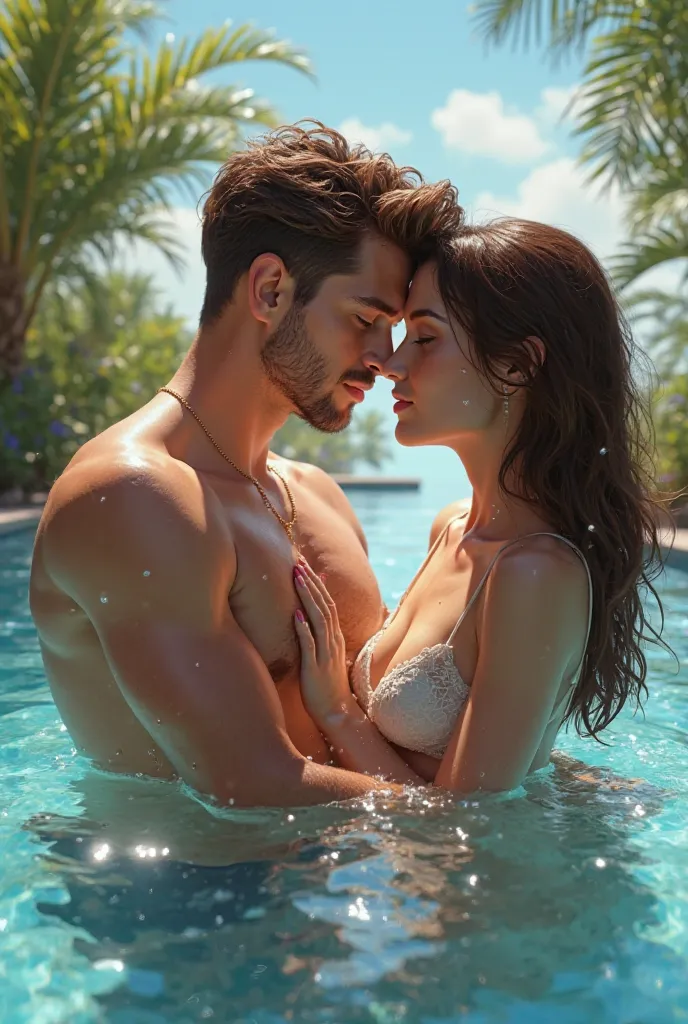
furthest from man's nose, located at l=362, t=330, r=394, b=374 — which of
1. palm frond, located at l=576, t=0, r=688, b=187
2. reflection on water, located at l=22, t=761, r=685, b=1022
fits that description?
palm frond, located at l=576, t=0, r=688, b=187

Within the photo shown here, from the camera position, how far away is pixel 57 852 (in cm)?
271

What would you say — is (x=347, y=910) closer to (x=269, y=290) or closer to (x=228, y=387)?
(x=228, y=387)

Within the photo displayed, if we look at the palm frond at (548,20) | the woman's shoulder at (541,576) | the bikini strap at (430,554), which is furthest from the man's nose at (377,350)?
the palm frond at (548,20)

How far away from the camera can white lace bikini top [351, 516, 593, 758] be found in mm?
2793

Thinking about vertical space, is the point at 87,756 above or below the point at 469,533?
below

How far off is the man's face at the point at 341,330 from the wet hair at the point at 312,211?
0.04 metres

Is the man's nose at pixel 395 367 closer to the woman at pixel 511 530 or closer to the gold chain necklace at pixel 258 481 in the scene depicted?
the woman at pixel 511 530

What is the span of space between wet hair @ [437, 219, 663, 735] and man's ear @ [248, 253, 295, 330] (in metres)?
0.44

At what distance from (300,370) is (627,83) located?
31.5ft

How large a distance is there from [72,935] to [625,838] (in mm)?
1459

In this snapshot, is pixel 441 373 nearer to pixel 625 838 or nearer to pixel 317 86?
pixel 625 838

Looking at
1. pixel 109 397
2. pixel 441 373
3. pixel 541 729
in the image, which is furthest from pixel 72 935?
pixel 109 397

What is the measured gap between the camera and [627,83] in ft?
36.8

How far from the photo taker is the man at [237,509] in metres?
2.44
